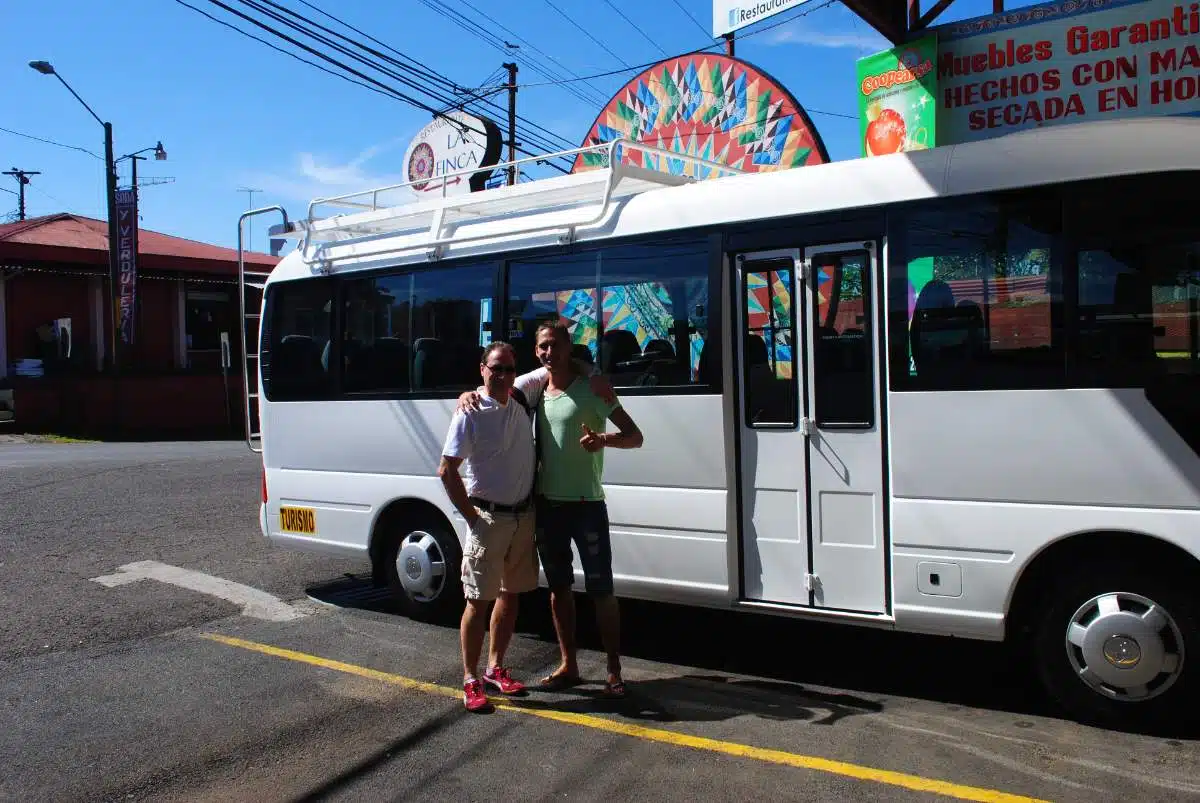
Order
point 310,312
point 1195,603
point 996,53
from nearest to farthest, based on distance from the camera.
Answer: point 1195,603
point 310,312
point 996,53

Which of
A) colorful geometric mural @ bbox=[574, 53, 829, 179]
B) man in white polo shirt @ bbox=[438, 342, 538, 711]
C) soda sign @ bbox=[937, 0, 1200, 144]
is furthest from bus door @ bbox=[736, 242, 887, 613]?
colorful geometric mural @ bbox=[574, 53, 829, 179]

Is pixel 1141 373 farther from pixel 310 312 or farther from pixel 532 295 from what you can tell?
pixel 310 312

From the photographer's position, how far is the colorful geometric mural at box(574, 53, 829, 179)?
11289 mm

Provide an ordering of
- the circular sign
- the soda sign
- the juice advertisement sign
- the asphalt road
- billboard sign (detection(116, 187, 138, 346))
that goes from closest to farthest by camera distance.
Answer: the asphalt road → the soda sign → the juice advertisement sign → the circular sign → billboard sign (detection(116, 187, 138, 346))

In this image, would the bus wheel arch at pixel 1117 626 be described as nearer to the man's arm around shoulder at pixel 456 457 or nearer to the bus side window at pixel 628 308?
the bus side window at pixel 628 308

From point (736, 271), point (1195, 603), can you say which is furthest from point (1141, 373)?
point (736, 271)

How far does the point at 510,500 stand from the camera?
5.18 meters

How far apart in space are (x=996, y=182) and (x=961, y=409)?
111 centimetres

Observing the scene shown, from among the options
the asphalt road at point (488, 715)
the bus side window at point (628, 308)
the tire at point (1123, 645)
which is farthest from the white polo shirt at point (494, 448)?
the tire at point (1123, 645)

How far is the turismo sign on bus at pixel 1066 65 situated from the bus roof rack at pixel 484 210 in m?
3.84

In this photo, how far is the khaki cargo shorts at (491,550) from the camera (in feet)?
17.0

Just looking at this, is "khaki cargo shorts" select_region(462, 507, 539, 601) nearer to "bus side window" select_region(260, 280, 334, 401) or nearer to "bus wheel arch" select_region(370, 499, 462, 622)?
"bus wheel arch" select_region(370, 499, 462, 622)

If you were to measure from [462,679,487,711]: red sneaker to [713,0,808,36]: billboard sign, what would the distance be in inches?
330

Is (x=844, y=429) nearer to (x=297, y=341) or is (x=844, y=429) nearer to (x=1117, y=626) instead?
(x=1117, y=626)
